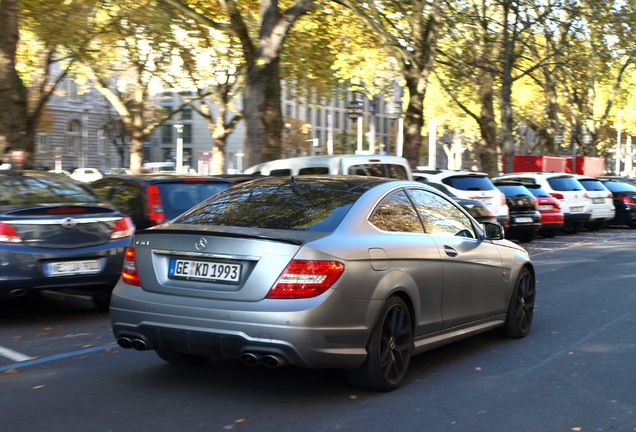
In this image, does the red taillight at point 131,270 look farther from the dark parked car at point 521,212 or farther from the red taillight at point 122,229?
the dark parked car at point 521,212

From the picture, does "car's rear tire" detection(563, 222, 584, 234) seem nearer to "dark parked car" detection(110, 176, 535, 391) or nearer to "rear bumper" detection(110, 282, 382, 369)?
"dark parked car" detection(110, 176, 535, 391)

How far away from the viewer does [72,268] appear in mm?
8469

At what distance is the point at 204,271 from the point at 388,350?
134 centimetres

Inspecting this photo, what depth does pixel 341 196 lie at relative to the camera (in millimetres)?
6078

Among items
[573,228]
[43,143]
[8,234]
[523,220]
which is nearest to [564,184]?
[573,228]

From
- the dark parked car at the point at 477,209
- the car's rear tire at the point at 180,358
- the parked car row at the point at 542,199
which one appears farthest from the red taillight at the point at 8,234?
the parked car row at the point at 542,199

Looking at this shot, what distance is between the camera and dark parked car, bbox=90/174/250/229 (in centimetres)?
1068

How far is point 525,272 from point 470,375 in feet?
6.76

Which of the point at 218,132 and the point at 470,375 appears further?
the point at 218,132

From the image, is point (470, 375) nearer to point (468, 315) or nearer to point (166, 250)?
point (468, 315)

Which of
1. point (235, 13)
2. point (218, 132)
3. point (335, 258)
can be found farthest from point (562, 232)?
point (335, 258)

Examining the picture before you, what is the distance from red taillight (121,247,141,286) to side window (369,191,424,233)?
1595mm

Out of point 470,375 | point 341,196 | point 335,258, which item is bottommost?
point 470,375

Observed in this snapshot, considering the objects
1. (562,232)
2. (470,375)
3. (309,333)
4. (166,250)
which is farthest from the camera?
(562,232)
